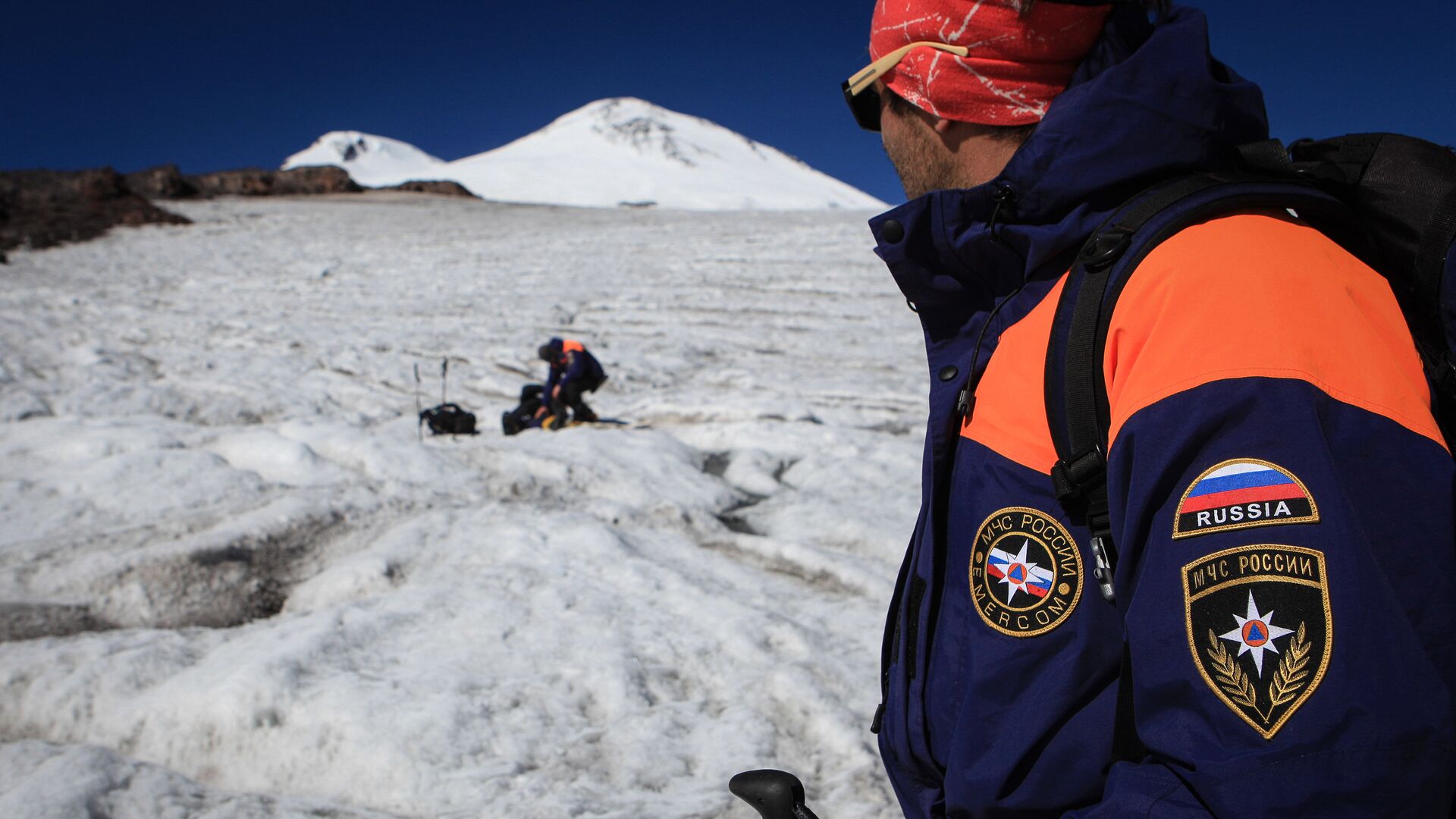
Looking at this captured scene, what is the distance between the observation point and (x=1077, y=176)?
1.19 metres

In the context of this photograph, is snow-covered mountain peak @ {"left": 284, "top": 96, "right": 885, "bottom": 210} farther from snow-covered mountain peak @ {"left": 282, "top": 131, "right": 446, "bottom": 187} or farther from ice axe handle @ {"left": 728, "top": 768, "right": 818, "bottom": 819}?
ice axe handle @ {"left": 728, "top": 768, "right": 818, "bottom": 819}

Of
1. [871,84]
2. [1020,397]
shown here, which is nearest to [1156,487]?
[1020,397]

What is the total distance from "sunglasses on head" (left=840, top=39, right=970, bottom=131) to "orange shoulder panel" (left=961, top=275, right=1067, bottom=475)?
0.50 metres

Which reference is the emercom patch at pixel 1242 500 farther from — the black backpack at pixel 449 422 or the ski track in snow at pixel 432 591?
the black backpack at pixel 449 422

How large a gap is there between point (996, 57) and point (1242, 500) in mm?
856

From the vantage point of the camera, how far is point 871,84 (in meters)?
1.60

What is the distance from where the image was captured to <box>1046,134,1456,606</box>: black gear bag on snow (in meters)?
1.02

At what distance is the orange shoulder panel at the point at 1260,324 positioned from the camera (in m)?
0.88

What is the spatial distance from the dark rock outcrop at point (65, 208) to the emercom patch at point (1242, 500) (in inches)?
986

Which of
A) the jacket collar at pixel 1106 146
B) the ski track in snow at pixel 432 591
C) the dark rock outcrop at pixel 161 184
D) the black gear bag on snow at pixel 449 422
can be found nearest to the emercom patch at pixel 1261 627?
the jacket collar at pixel 1106 146

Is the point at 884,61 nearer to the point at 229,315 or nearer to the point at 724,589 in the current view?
the point at 724,589

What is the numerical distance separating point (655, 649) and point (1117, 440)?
2989 millimetres

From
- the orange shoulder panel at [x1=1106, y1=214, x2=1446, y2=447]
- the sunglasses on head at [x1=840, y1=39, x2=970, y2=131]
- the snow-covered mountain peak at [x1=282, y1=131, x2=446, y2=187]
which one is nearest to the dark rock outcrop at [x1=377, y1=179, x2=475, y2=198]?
the sunglasses on head at [x1=840, y1=39, x2=970, y2=131]

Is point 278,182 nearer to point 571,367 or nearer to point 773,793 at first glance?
point 571,367
